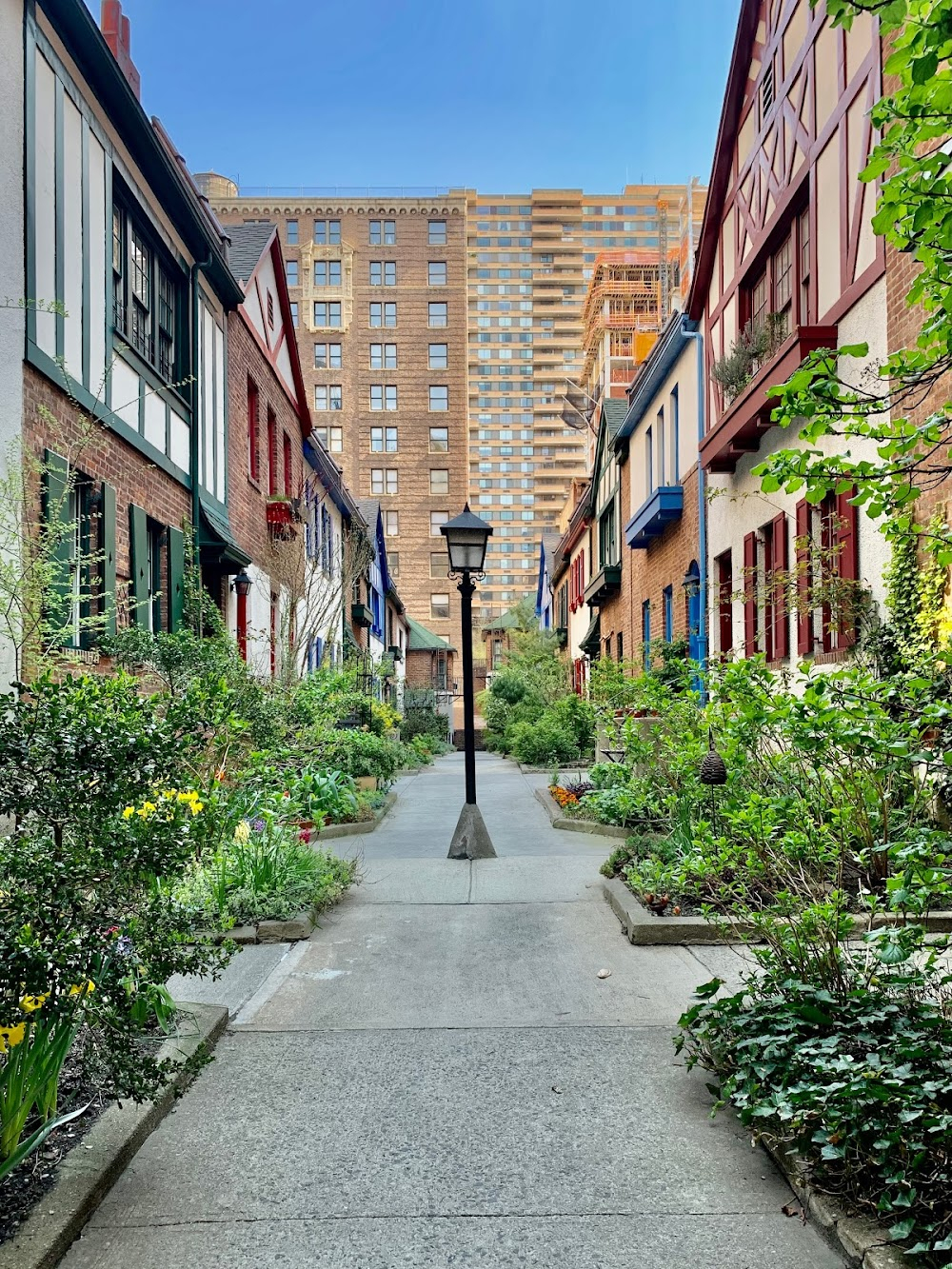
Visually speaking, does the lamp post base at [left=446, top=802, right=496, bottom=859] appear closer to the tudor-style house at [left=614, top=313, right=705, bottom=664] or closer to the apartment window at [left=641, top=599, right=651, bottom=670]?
the tudor-style house at [left=614, top=313, right=705, bottom=664]

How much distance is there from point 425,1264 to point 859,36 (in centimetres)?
990

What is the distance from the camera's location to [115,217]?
9.59 meters

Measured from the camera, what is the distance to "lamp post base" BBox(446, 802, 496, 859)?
9.05 meters

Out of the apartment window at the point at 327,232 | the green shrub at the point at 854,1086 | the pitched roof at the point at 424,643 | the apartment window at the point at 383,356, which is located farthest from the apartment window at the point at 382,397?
the green shrub at the point at 854,1086

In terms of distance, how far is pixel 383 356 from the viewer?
53469 millimetres

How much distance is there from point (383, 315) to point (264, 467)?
40.7 metres

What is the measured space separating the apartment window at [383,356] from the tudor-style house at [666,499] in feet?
118

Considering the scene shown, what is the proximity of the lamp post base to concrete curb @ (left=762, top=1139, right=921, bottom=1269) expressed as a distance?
604 centimetres

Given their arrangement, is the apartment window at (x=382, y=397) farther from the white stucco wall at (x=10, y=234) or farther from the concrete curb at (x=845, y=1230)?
the concrete curb at (x=845, y=1230)

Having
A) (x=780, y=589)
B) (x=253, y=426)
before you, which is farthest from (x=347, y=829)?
(x=253, y=426)

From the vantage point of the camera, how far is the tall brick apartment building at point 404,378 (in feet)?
174

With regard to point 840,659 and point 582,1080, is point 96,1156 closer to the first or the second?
point 582,1080

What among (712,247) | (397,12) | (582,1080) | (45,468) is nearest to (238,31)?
(397,12)

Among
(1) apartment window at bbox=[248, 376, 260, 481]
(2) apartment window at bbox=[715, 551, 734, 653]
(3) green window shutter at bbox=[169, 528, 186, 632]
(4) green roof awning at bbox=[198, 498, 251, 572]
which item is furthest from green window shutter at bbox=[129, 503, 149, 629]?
(2) apartment window at bbox=[715, 551, 734, 653]
